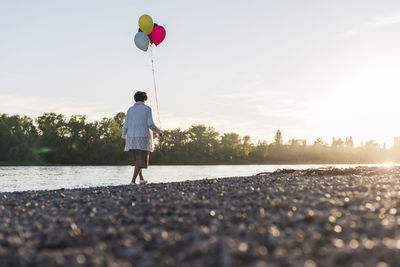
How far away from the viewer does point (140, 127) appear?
35.4 feet

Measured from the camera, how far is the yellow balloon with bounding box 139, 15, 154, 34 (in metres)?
12.2

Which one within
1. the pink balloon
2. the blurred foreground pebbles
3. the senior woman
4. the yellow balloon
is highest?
the yellow balloon

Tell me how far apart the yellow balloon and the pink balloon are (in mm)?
182

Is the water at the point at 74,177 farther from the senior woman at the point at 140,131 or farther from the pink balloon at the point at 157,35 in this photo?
the pink balloon at the point at 157,35

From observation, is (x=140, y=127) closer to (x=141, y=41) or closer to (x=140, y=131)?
(x=140, y=131)

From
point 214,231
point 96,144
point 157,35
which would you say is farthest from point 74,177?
point 96,144

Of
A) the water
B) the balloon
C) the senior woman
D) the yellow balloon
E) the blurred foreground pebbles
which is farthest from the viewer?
the water

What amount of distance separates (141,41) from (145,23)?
2.11 ft

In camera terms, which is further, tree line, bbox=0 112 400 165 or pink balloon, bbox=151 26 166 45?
tree line, bbox=0 112 400 165

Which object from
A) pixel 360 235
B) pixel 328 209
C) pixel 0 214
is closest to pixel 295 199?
→ pixel 328 209

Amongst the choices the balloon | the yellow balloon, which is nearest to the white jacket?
the balloon

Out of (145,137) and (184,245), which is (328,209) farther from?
(145,137)

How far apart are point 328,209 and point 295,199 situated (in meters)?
0.83

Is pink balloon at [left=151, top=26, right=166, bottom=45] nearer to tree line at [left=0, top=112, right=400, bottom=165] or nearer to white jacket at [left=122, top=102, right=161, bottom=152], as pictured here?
white jacket at [left=122, top=102, right=161, bottom=152]
